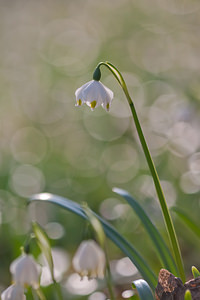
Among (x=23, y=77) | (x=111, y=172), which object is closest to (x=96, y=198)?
(x=111, y=172)

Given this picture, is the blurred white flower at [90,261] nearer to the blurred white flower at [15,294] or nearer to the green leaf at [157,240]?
the blurred white flower at [15,294]

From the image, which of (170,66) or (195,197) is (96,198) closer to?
(195,197)

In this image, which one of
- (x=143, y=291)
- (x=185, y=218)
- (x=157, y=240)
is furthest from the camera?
(x=185, y=218)

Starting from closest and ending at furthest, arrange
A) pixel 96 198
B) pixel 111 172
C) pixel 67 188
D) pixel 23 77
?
pixel 96 198 < pixel 67 188 < pixel 111 172 < pixel 23 77

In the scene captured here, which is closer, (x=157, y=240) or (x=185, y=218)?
(x=157, y=240)

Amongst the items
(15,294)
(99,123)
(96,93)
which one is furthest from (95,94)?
(99,123)

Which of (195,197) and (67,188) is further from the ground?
(67,188)

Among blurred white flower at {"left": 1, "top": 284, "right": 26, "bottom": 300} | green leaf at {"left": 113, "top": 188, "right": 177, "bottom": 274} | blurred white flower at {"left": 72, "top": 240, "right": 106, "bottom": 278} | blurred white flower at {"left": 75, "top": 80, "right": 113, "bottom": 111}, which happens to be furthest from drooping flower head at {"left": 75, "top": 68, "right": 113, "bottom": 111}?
blurred white flower at {"left": 1, "top": 284, "right": 26, "bottom": 300}

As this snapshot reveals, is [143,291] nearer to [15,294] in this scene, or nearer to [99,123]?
[15,294]

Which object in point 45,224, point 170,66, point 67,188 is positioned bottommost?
point 45,224
